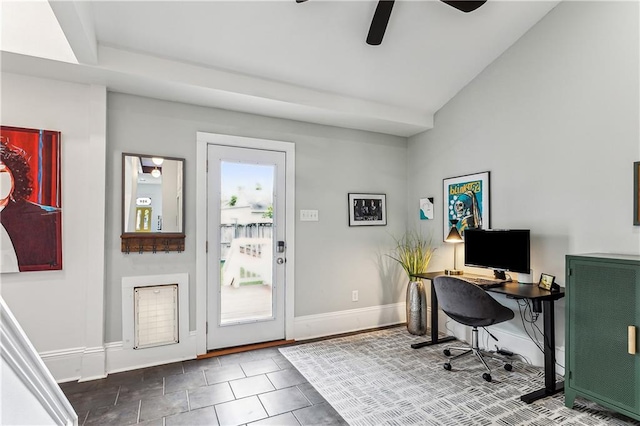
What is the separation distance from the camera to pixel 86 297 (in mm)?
2885

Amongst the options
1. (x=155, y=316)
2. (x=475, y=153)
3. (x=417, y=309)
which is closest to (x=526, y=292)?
(x=417, y=309)

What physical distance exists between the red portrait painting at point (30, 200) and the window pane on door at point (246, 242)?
1333 millimetres

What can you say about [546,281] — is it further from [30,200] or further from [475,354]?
[30,200]

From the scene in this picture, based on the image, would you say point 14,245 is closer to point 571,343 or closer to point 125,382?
point 125,382

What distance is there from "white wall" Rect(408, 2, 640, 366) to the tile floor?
83.9 inches

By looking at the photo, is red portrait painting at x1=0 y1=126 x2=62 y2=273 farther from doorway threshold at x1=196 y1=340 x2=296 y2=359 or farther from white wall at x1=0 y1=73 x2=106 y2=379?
doorway threshold at x1=196 y1=340 x2=296 y2=359

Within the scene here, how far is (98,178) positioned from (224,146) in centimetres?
113

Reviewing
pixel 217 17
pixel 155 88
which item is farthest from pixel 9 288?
pixel 217 17

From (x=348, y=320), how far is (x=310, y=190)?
1.58 metres

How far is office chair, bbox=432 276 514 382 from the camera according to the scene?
2750mm

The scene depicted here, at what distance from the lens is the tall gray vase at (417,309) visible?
153 inches

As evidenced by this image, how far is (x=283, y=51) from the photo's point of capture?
9.78 feet

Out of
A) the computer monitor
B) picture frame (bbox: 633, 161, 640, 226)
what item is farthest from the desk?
picture frame (bbox: 633, 161, 640, 226)

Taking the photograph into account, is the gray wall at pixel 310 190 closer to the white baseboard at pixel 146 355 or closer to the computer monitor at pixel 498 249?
the white baseboard at pixel 146 355
